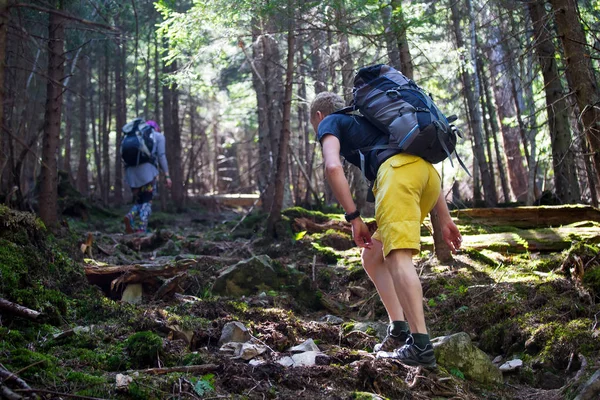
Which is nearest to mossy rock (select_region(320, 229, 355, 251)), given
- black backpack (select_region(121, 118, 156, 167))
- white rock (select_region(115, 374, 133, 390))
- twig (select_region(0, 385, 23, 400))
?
black backpack (select_region(121, 118, 156, 167))

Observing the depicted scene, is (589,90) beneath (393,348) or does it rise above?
above

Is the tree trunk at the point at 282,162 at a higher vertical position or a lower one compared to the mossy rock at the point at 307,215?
higher

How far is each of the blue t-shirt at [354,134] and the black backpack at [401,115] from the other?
0.22ft

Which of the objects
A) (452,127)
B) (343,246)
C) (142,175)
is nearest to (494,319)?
(452,127)

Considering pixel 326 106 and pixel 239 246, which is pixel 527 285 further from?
pixel 239 246

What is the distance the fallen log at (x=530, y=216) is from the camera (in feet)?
25.8

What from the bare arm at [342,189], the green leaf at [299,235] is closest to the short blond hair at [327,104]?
the bare arm at [342,189]

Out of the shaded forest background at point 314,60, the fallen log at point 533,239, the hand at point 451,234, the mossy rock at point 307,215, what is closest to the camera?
the hand at point 451,234

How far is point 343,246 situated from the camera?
952 centimetres

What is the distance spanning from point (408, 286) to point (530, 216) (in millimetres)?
5215

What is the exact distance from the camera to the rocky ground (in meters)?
3.44

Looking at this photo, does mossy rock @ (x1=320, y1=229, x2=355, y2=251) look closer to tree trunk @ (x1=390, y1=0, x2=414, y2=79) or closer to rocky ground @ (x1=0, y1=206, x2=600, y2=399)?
rocky ground @ (x1=0, y1=206, x2=600, y2=399)

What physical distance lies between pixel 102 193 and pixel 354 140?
18001 millimetres

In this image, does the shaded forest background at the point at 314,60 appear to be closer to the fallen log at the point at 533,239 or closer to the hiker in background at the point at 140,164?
the fallen log at the point at 533,239
